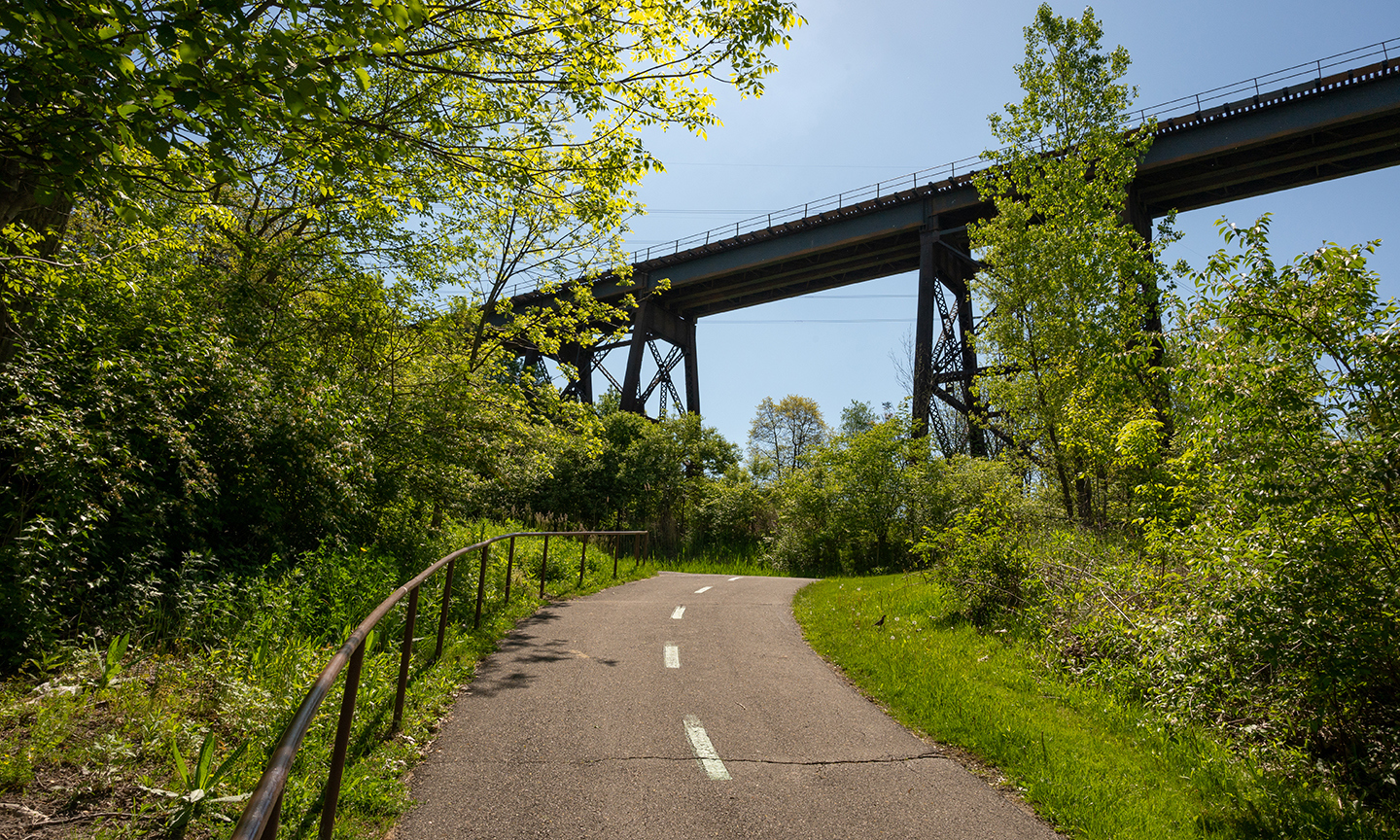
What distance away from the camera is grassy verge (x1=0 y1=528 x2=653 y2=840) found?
11.1 ft

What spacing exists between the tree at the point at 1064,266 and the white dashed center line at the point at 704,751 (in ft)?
26.9

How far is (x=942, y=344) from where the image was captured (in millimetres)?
26312

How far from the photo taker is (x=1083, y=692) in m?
6.30

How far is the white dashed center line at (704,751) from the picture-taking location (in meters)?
4.23

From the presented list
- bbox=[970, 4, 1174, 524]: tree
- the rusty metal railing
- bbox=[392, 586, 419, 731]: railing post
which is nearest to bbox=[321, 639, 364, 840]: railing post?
the rusty metal railing

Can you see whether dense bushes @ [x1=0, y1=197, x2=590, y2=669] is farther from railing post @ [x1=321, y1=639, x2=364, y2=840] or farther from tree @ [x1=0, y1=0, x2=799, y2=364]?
railing post @ [x1=321, y1=639, x2=364, y2=840]

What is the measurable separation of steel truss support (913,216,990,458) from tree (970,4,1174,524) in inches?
321

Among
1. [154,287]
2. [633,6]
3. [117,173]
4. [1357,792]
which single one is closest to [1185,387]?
[1357,792]

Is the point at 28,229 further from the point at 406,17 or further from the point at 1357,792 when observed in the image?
the point at 1357,792

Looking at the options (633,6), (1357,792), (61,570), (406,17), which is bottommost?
(1357,792)

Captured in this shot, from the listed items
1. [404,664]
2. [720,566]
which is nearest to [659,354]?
[720,566]

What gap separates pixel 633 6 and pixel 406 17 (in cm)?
282

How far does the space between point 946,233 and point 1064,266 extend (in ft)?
41.2

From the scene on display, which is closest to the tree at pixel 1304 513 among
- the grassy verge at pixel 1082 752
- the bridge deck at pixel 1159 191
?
the grassy verge at pixel 1082 752
